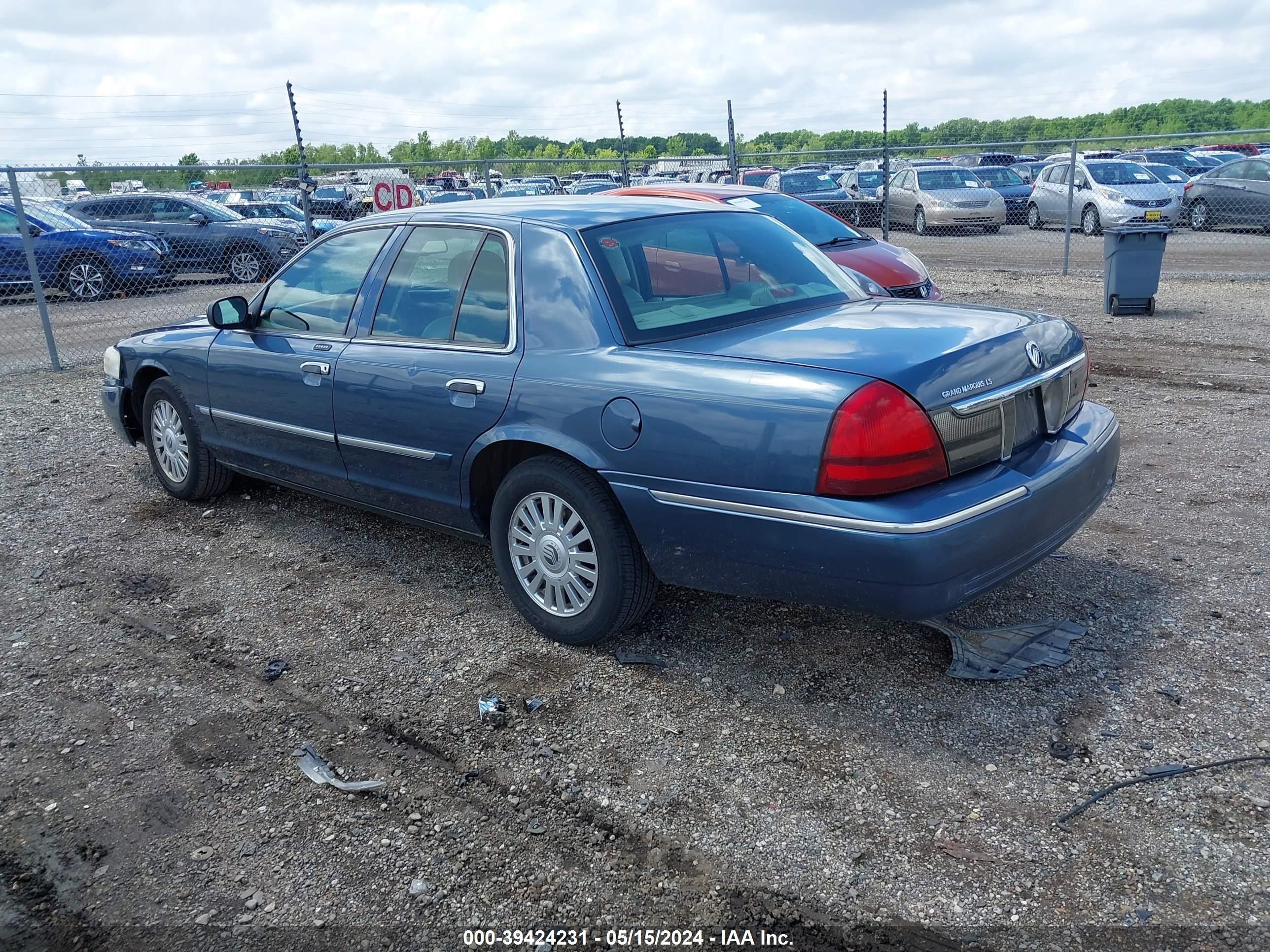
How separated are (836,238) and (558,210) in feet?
20.5

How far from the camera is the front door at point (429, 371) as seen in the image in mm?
4109

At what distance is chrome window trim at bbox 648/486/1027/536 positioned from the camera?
3.13m

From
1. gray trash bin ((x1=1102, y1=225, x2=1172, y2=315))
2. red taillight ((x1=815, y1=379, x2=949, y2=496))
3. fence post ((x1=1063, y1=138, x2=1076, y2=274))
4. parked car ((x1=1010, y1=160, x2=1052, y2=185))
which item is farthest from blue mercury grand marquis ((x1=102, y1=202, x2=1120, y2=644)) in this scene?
parked car ((x1=1010, y1=160, x2=1052, y2=185))

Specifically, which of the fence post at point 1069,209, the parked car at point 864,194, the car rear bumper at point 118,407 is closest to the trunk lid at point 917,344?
the car rear bumper at point 118,407

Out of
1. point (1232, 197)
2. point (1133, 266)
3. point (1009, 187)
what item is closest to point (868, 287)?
point (1133, 266)

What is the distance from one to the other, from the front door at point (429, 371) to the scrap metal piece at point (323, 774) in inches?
47.3

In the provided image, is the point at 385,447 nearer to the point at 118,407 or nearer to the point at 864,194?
the point at 118,407

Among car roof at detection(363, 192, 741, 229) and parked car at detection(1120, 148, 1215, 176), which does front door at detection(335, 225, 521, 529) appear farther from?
parked car at detection(1120, 148, 1215, 176)

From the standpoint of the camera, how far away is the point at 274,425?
507 cm

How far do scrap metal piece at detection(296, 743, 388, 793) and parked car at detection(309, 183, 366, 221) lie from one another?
21.3m

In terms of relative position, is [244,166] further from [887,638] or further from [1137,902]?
[1137,902]

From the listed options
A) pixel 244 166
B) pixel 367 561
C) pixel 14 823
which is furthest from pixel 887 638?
pixel 244 166

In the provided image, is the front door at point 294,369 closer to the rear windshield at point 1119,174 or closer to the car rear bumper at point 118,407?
the car rear bumper at point 118,407

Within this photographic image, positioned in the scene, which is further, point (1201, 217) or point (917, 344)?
point (1201, 217)
